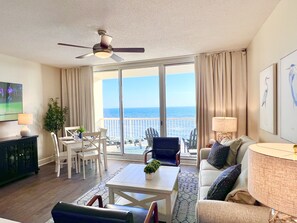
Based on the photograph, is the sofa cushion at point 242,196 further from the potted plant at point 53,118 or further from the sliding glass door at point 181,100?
the potted plant at point 53,118

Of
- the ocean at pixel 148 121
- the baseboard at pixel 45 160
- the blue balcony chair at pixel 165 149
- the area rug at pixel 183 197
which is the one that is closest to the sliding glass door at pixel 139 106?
the ocean at pixel 148 121

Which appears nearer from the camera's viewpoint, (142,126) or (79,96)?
(79,96)

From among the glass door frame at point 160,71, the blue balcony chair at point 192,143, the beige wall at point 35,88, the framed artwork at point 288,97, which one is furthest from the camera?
the blue balcony chair at point 192,143

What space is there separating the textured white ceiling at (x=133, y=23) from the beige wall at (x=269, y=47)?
0.15 m

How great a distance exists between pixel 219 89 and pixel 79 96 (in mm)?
3694

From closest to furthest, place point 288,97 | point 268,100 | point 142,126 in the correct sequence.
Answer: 1. point 288,97
2. point 268,100
3. point 142,126

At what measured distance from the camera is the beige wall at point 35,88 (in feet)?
13.3

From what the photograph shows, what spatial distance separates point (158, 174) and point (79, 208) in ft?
5.48

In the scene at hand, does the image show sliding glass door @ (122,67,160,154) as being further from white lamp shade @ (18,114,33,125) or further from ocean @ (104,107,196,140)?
white lamp shade @ (18,114,33,125)

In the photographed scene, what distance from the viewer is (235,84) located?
161 inches

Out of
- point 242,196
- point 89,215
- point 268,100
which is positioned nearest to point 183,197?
point 242,196

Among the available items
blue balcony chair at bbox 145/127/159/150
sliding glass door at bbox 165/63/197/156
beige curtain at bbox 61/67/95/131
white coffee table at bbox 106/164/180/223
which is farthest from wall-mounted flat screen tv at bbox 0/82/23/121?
sliding glass door at bbox 165/63/197/156

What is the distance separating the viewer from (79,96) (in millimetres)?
5289

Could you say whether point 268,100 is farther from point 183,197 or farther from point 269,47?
point 183,197
